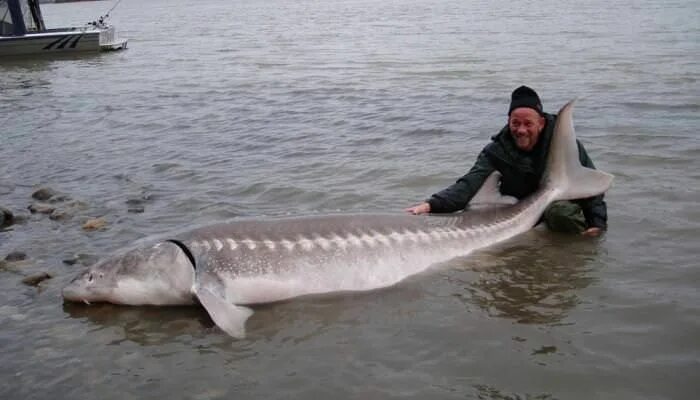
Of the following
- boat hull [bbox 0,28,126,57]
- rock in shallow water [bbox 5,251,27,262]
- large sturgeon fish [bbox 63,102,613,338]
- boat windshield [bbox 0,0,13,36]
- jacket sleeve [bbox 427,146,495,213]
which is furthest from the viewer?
boat windshield [bbox 0,0,13,36]

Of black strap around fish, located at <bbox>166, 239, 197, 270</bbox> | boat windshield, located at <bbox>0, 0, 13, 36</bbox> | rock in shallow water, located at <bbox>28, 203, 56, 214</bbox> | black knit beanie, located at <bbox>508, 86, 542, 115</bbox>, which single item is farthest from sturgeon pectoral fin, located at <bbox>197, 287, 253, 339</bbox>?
boat windshield, located at <bbox>0, 0, 13, 36</bbox>

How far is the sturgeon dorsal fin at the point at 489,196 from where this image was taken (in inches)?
247

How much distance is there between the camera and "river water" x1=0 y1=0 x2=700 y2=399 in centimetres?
421

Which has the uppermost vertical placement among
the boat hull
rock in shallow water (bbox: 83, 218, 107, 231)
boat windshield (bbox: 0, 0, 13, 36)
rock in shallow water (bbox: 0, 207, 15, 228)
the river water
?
boat windshield (bbox: 0, 0, 13, 36)

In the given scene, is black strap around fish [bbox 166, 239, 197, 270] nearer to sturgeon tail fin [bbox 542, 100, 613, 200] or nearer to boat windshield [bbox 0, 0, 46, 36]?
sturgeon tail fin [bbox 542, 100, 613, 200]

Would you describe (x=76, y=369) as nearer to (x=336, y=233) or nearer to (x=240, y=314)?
(x=240, y=314)

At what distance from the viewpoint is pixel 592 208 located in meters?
6.32

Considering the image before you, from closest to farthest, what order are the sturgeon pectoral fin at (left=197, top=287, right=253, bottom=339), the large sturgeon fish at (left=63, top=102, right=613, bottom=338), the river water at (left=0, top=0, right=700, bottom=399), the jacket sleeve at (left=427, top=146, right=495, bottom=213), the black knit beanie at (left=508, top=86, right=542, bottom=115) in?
Answer: the river water at (left=0, top=0, right=700, bottom=399)
the sturgeon pectoral fin at (left=197, top=287, right=253, bottom=339)
the large sturgeon fish at (left=63, top=102, right=613, bottom=338)
the black knit beanie at (left=508, top=86, right=542, bottom=115)
the jacket sleeve at (left=427, top=146, right=495, bottom=213)

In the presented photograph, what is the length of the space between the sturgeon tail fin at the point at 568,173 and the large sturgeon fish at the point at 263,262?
19cm

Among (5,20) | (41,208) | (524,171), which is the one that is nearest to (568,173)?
(524,171)

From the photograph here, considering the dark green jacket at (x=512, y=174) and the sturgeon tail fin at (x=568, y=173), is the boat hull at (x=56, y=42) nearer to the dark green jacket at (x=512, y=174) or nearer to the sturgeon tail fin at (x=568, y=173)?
the dark green jacket at (x=512, y=174)

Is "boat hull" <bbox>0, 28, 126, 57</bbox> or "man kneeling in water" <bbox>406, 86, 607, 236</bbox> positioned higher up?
"boat hull" <bbox>0, 28, 126, 57</bbox>

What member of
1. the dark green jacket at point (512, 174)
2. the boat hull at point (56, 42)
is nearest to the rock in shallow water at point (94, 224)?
the dark green jacket at point (512, 174)

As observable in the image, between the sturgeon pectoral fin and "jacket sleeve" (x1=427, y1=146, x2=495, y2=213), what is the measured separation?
89.0 inches
